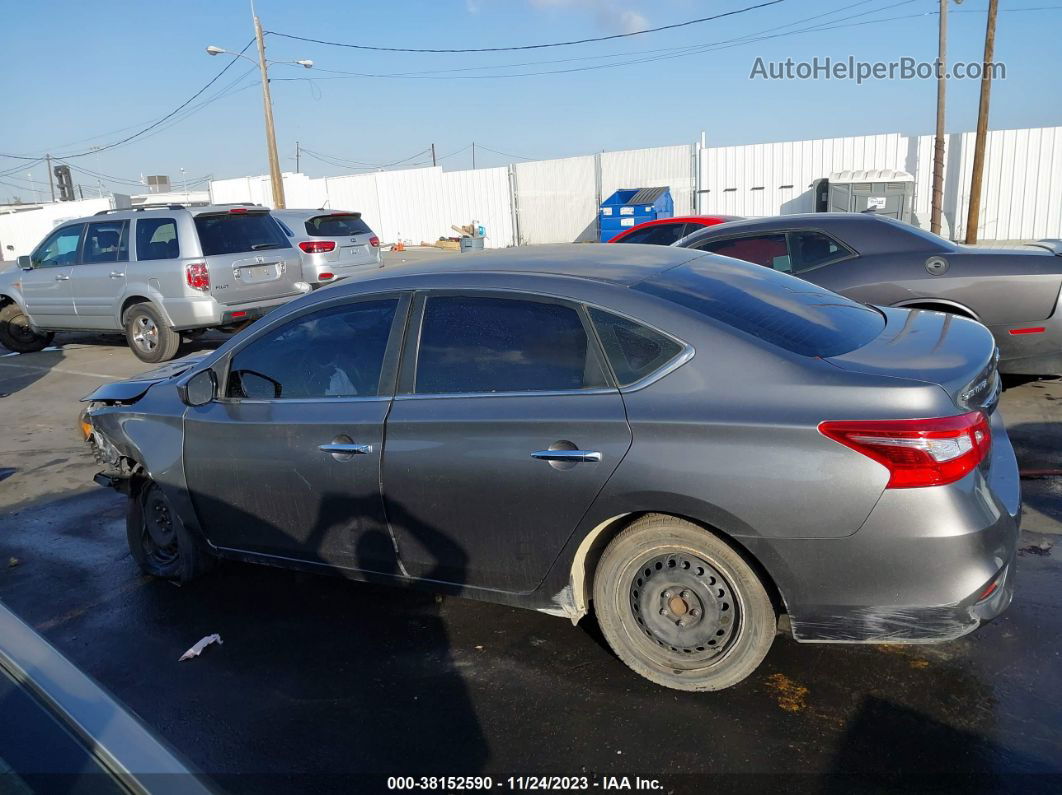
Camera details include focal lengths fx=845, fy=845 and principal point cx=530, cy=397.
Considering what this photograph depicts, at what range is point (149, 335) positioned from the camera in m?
10.9

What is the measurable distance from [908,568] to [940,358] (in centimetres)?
82

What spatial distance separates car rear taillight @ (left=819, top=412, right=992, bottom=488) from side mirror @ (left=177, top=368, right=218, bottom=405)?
2.82 meters

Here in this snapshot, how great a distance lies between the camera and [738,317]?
3225 mm

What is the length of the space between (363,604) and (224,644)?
653 millimetres

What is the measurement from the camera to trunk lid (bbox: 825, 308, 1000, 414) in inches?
114

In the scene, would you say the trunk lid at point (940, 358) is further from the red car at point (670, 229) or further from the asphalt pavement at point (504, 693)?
the red car at point (670, 229)

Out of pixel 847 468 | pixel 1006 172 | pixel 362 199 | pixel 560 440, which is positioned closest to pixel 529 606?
pixel 560 440

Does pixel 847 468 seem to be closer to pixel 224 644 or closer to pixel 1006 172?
pixel 224 644

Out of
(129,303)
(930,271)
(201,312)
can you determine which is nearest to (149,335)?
(129,303)

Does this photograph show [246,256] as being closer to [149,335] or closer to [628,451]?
[149,335]

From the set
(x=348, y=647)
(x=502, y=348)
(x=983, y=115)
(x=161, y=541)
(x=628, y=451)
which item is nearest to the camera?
(x=628, y=451)

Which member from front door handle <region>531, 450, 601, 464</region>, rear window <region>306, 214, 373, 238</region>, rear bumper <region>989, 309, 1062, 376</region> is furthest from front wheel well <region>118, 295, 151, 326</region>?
rear bumper <region>989, 309, 1062, 376</region>

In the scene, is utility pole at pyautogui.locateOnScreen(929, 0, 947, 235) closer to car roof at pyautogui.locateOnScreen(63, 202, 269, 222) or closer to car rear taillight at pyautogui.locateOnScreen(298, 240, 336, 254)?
car rear taillight at pyautogui.locateOnScreen(298, 240, 336, 254)

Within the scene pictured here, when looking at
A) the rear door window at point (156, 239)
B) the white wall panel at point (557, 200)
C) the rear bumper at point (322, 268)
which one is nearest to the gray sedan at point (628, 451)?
the rear door window at point (156, 239)
